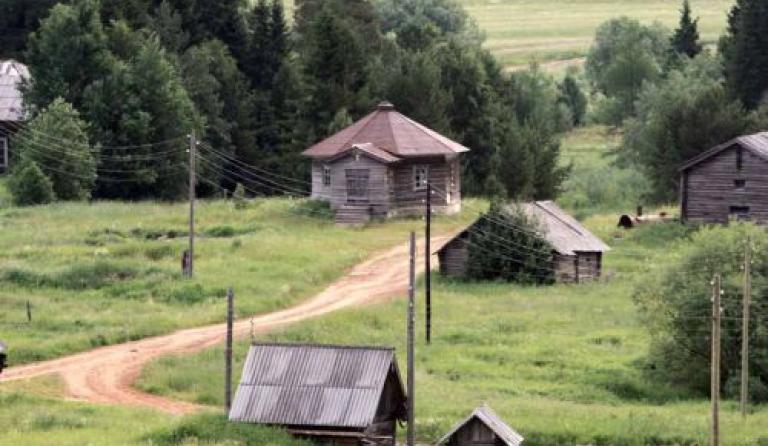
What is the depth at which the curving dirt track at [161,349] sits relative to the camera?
53.7 m

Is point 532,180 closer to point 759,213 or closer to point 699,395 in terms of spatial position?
point 759,213

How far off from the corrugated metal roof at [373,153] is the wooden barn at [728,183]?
11128 millimetres

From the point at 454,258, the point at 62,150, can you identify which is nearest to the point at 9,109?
the point at 62,150

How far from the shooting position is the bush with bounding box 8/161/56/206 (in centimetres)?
8100

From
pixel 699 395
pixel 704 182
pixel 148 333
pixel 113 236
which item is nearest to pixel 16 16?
pixel 113 236

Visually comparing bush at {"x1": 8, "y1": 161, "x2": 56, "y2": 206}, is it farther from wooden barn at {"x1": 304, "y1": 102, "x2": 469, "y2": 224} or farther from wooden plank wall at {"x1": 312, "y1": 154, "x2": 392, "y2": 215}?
wooden plank wall at {"x1": 312, "y1": 154, "x2": 392, "y2": 215}

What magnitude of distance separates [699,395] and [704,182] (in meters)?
24.4

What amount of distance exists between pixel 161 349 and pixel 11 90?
129 ft

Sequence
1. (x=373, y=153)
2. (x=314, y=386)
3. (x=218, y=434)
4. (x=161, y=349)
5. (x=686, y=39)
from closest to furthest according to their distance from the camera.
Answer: (x=218, y=434) → (x=314, y=386) → (x=161, y=349) → (x=373, y=153) → (x=686, y=39)

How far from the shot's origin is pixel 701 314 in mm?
56219

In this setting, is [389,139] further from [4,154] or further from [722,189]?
[4,154]

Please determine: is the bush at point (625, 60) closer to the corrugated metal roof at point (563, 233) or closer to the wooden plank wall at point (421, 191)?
the wooden plank wall at point (421, 191)

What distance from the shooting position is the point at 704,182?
78.9 metres

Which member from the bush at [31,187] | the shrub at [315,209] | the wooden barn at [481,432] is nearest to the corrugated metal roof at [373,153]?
the shrub at [315,209]
